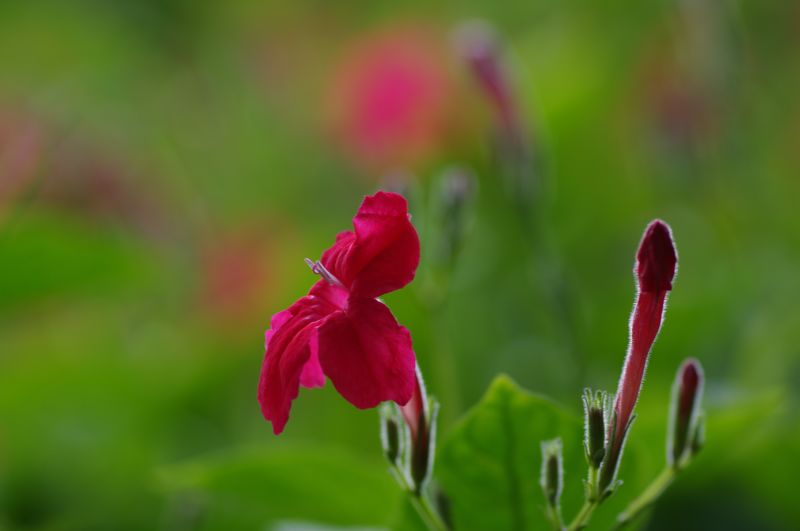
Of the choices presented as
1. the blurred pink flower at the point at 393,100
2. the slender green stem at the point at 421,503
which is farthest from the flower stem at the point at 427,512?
the blurred pink flower at the point at 393,100

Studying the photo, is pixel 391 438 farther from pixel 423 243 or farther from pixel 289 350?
pixel 423 243

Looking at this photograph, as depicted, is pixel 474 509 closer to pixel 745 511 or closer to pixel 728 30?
pixel 745 511

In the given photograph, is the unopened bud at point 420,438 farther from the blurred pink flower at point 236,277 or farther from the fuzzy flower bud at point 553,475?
the blurred pink flower at point 236,277

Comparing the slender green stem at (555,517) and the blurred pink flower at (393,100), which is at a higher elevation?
the blurred pink flower at (393,100)

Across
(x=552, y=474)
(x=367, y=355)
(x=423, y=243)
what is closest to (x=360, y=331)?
(x=367, y=355)

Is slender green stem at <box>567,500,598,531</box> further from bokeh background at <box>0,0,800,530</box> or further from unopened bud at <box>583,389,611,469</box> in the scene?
bokeh background at <box>0,0,800,530</box>

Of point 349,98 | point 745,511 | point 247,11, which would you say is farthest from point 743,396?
point 247,11
